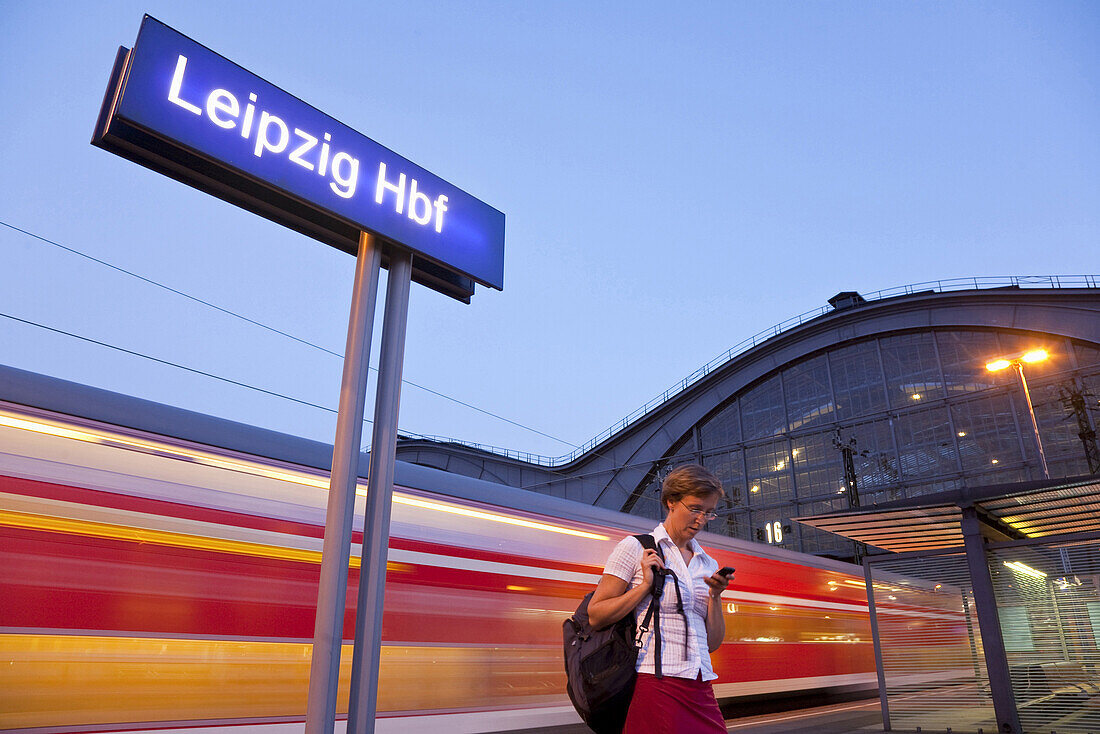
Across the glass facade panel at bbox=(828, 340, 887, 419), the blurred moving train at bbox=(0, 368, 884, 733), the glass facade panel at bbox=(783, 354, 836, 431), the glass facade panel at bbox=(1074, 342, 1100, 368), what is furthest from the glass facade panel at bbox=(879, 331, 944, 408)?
the blurred moving train at bbox=(0, 368, 884, 733)

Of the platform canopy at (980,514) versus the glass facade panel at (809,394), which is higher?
the glass facade panel at (809,394)

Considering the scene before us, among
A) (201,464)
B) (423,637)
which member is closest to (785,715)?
(423,637)

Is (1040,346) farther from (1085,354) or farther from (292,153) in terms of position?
(292,153)

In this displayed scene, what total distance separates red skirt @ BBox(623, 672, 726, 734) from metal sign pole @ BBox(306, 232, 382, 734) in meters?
1.11

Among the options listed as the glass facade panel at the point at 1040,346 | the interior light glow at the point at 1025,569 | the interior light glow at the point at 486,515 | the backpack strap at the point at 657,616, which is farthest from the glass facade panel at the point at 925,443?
the backpack strap at the point at 657,616

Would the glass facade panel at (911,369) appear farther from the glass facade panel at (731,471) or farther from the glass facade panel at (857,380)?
the glass facade panel at (731,471)

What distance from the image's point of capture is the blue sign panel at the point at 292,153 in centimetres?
275

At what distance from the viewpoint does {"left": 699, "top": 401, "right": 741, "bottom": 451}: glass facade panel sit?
39875 millimetres

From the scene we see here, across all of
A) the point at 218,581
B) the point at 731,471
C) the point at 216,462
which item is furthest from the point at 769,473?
the point at 218,581

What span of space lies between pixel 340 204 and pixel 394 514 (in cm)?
437

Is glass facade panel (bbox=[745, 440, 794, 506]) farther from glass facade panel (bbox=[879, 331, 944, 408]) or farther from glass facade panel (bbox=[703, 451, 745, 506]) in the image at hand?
glass facade panel (bbox=[879, 331, 944, 408])

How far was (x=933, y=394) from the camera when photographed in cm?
3384

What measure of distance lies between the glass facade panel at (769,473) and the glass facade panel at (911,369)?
6.02 m

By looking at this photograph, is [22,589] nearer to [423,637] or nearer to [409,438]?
[423,637]
